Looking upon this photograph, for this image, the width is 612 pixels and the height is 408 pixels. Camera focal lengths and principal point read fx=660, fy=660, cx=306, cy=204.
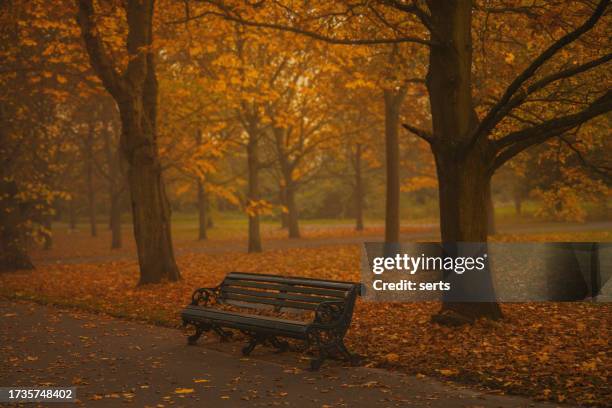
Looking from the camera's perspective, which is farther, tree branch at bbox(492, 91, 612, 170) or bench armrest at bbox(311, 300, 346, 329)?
tree branch at bbox(492, 91, 612, 170)

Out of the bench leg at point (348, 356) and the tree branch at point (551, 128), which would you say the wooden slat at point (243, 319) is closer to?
the bench leg at point (348, 356)

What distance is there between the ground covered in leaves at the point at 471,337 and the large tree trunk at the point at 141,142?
0.81 metres

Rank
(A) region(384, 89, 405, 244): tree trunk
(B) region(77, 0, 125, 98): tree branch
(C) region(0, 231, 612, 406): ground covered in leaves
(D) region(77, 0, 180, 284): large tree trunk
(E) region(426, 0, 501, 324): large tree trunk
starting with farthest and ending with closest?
(A) region(384, 89, 405, 244): tree trunk
(D) region(77, 0, 180, 284): large tree trunk
(B) region(77, 0, 125, 98): tree branch
(E) region(426, 0, 501, 324): large tree trunk
(C) region(0, 231, 612, 406): ground covered in leaves

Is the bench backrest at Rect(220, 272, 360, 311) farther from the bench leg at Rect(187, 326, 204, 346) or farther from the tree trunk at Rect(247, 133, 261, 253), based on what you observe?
the tree trunk at Rect(247, 133, 261, 253)

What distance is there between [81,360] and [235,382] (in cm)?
238

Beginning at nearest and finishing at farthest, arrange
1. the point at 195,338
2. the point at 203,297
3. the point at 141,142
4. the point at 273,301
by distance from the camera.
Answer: the point at 273,301, the point at 195,338, the point at 203,297, the point at 141,142

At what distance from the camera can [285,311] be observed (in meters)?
8.77

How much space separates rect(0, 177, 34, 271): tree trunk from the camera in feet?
65.3

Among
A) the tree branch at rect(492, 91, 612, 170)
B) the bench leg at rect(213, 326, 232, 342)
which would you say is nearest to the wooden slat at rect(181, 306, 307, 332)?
the bench leg at rect(213, 326, 232, 342)

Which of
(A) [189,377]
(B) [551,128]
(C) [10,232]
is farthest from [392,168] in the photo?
(A) [189,377]

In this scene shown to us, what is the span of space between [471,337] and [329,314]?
2089 mm

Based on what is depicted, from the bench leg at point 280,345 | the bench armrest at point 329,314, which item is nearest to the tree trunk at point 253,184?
the bench leg at point 280,345

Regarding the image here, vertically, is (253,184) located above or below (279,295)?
above

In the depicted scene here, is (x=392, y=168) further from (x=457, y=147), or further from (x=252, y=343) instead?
(x=252, y=343)
